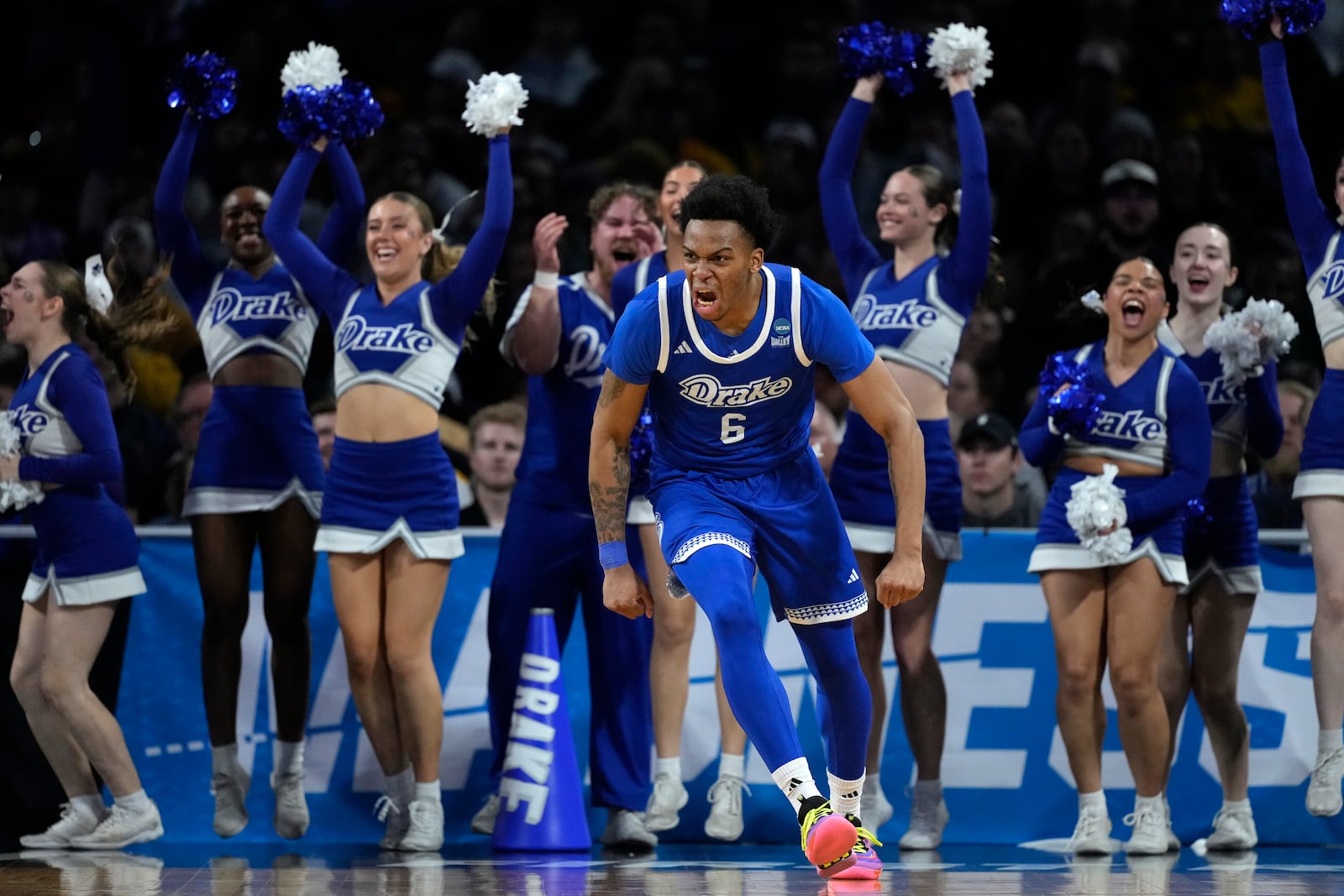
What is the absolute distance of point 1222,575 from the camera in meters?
6.60

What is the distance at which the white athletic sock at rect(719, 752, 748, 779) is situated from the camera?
664 centimetres

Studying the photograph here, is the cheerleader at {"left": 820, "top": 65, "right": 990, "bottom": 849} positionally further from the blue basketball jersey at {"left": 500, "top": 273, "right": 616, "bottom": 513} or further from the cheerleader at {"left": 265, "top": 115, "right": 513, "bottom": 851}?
the cheerleader at {"left": 265, "top": 115, "right": 513, "bottom": 851}

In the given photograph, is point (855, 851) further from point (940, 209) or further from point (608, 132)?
point (608, 132)

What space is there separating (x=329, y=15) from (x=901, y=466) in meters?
7.25

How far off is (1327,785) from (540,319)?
11.3 ft

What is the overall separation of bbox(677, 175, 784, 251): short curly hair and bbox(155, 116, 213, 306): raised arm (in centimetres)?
280

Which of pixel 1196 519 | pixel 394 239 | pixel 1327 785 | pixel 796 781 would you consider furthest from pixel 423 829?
pixel 1327 785

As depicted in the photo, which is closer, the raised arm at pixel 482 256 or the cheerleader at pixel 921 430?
the raised arm at pixel 482 256

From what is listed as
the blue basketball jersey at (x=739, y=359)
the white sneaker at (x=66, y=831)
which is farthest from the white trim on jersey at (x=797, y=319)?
the white sneaker at (x=66, y=831)

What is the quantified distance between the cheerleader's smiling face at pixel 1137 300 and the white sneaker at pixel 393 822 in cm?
335

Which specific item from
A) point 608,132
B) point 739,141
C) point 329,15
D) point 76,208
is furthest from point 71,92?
point 739,141

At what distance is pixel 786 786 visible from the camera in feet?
15.1

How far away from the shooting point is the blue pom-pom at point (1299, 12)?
6238 mm

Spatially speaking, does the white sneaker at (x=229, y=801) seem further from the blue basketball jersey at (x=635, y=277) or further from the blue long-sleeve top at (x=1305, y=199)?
the blue long-sleeve top at (x=1305, y=199)
